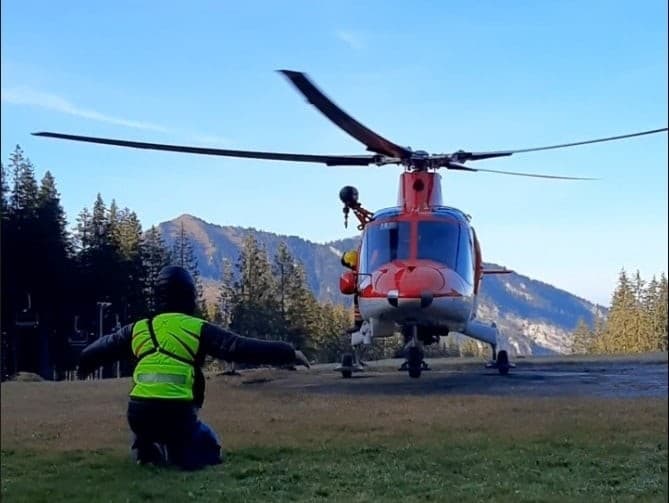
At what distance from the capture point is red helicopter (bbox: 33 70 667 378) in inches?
300

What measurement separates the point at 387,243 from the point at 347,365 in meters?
1.17

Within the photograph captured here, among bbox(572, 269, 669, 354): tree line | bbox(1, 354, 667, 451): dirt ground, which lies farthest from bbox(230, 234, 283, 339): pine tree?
bbox(572, 269, 669, 354): tree line

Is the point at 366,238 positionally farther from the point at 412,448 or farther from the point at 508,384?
the point at 412,448

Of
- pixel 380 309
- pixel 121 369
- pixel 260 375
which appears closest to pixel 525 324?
pixel 380 309

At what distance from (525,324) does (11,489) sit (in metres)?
6.46

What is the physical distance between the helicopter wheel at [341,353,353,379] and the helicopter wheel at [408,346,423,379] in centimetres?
49

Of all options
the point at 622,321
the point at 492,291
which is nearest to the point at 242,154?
the point at 622,321

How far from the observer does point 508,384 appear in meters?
7.06

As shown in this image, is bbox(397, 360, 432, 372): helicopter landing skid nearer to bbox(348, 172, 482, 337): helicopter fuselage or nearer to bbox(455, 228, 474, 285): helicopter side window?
bbox(348, 172, 482, 337): helicopter fuselage

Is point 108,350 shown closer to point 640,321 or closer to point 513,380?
point 640,321

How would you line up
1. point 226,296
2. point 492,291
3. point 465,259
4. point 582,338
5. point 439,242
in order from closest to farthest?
point 226,296 → point 582,338 → point 439,242 → point 465,259 → point 492,291

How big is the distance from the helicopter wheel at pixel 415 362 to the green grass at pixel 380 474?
9.35 ft

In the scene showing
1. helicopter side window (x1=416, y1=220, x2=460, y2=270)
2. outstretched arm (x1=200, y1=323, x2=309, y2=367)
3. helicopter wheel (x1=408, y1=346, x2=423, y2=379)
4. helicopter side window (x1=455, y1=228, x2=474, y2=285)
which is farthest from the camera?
helicopter side window (x1=455, y1=228, x2=474, y2=285)

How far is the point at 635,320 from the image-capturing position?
207 inches
